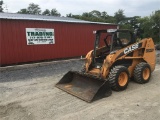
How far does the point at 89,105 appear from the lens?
18.6 ft

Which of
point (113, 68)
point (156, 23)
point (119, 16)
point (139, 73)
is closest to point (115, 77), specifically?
point (113, 68)

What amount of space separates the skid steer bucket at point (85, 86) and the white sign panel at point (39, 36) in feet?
18.8

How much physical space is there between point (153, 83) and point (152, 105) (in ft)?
7.52

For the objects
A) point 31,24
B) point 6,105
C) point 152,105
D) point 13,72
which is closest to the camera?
point 152,105

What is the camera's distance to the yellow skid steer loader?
21.2ft

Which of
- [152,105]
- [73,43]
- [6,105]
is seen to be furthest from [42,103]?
[73,43]

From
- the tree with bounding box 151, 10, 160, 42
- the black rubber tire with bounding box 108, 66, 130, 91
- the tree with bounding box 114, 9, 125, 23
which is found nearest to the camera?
the black rubber tire with bounding box 108, 66, 130, 91

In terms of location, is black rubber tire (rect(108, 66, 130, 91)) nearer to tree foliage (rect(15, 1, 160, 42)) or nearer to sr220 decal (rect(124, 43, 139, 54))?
sr220 decal (rect(124, 43, 139, 54))

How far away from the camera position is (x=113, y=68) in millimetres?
6812

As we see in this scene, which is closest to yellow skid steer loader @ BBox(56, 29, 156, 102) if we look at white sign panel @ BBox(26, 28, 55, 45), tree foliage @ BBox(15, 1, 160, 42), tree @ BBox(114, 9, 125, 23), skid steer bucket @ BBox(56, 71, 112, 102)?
skid steer bucket @ BBox(56, 71, 112, 102)

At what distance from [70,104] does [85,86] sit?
3.70 feet

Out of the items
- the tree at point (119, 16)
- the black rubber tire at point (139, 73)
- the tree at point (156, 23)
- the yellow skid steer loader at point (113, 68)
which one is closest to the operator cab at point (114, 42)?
the yellow skid steer loader at point (113, 68)

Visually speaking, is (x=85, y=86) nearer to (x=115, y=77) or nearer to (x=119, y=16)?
(x=115, y=77)

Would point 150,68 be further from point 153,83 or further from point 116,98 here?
point 116,98
